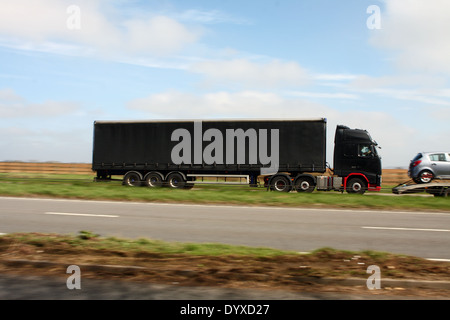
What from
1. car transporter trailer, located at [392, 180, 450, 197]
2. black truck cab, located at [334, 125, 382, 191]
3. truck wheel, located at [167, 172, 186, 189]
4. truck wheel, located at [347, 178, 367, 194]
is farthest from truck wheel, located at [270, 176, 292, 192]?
car transporter trailer, located at [392, 180, 450, 197]

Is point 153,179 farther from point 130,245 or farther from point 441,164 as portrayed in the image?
point 130,245

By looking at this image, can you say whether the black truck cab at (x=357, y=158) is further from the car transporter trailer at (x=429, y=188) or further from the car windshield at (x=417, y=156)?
the car windshield at (x=417, y=156)

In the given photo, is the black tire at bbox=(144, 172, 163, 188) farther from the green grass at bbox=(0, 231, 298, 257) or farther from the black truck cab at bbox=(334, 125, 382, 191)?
the green grass at bbox=(0, 231, 298, 257)

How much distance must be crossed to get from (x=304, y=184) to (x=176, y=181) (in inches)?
284

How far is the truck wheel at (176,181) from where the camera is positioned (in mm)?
22359

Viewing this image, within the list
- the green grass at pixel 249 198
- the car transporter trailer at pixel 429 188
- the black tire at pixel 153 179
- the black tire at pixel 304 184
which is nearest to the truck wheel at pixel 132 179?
the black tire at pixel 153 179

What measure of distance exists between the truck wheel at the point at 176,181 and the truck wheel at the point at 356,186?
8993 millimetres

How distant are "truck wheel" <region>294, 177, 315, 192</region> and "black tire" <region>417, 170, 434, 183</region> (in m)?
5.74

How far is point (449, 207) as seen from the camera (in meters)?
14.1

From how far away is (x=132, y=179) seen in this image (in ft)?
74.9

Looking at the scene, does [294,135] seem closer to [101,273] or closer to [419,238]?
[419,238]

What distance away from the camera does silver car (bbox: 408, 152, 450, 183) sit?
2069 centimetres

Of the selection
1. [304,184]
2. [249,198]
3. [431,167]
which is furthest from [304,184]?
[431,167]
